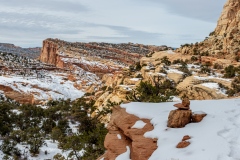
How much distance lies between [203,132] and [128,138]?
2988 millimetres

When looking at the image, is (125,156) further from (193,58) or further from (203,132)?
(193,58)

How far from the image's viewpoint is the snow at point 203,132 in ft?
24.1

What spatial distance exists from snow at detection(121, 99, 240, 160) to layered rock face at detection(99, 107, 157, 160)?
0.84 feet

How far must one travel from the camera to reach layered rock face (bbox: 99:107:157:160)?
8.70 m

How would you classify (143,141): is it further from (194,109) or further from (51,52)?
(51,52)

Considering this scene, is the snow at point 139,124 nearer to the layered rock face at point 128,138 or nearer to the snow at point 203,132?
the layered rock face at point 128,138

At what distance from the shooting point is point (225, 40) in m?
44.3

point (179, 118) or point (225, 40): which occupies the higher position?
point (225, 40)

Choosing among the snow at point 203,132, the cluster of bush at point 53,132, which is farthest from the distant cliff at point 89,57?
the snow at point 203,132

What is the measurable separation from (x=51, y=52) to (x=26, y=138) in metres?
119

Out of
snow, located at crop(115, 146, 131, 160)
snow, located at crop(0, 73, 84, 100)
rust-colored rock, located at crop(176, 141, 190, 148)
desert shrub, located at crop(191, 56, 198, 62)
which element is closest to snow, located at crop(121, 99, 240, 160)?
rust-colored rock, located at crop(176, 141, 190, 148)

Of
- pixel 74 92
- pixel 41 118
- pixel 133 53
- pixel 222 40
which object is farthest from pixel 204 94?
pixel 133 53

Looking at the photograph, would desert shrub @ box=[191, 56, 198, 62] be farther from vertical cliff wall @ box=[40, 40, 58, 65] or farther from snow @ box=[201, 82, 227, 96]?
vertical cliff wall @ box=[40, 40, 58, 65]

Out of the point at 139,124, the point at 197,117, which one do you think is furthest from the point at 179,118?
the point at 139,124
